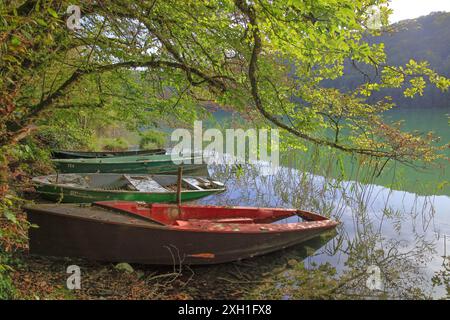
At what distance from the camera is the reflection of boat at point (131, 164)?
10.9 m

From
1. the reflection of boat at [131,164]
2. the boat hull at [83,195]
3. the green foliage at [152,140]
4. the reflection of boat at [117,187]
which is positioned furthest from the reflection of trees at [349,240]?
Result: the green foliage at [152,140]

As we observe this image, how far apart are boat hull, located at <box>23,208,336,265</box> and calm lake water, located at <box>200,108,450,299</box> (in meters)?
1.33

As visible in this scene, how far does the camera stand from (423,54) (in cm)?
5825

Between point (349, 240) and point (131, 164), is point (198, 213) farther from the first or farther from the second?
point (131, 164)

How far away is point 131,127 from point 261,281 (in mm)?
6202

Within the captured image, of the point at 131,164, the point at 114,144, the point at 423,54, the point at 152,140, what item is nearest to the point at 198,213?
the point at 131,164

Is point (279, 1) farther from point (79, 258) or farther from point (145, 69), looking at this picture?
point (79, 258)

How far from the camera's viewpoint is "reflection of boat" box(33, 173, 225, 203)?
810 centimetres

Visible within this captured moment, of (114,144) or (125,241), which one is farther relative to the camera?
(114,144)

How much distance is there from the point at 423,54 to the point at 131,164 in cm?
6092

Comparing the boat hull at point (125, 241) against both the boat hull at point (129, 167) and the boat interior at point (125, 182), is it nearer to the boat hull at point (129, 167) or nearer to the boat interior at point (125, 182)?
the boat interior at point (125, 182)

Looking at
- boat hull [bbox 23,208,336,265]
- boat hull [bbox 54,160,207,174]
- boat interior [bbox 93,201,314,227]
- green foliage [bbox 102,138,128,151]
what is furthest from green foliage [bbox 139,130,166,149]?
boat hull [bbox 23,208,336,265]

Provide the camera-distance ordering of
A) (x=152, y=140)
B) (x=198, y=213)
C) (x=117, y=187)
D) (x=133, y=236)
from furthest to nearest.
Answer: (x=152, y=140) → (x=117, y=187) → (x=198, y=213) → (x=133, y=236)
